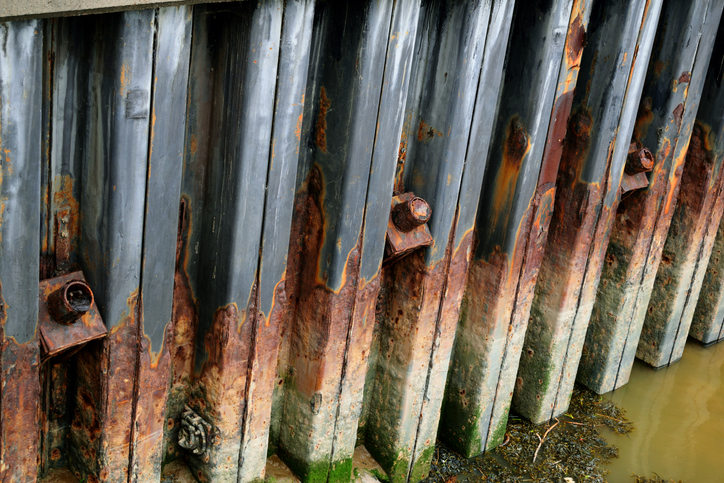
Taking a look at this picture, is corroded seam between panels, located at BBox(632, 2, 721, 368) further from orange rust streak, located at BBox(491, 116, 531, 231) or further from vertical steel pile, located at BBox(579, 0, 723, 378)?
orange rust streak, located at BBox(491, 116, 531, 231)

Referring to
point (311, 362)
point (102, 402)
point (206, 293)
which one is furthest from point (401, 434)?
point (102, 402)

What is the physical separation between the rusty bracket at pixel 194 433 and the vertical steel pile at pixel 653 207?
12.3 ft

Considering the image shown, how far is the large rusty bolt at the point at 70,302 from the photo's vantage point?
3424 millimetres

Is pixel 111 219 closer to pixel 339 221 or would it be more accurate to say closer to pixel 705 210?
pixel 339 221

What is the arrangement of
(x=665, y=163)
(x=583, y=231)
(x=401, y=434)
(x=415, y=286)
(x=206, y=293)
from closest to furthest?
(x=206, y=293)
(x=415, y=286)
(x=401, y=434)
(x=583, y=231)
(x=665, y=163)

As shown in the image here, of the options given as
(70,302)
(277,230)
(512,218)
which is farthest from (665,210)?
(70,302)

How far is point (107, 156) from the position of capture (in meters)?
3.31

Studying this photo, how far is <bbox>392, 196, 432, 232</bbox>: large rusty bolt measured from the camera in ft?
15.1

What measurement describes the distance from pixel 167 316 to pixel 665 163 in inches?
163

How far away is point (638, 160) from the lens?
593cm

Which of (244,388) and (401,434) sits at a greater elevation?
(244,388)

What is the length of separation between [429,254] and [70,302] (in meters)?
2.19

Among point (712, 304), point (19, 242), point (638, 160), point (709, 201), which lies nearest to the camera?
point (19, 242)

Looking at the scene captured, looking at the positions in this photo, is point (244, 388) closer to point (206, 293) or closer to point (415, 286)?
point (206, 293)
